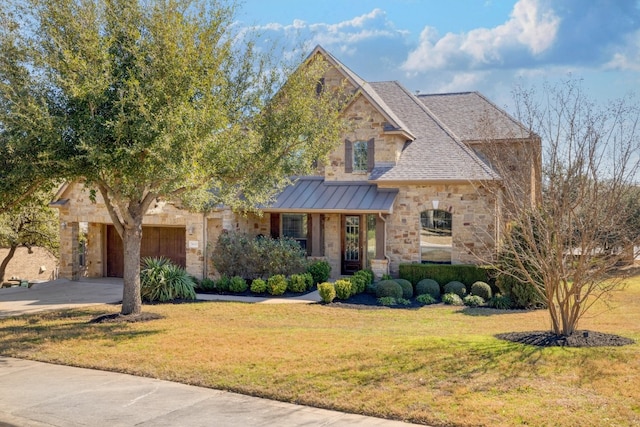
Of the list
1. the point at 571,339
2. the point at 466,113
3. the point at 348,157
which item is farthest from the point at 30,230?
the point at 571,339

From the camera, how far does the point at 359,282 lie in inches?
741

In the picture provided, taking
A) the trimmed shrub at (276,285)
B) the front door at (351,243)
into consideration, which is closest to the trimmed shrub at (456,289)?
the front door at (351,243)

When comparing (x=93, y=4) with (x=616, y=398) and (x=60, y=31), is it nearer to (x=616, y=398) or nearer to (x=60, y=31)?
(x=60, y=31)

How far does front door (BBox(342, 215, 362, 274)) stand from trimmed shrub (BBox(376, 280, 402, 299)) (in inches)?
144

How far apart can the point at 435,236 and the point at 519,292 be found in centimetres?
434

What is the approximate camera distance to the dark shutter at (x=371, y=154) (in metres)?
→ 21.8

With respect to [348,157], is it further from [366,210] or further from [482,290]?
[482,290]

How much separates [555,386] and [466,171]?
13.1m

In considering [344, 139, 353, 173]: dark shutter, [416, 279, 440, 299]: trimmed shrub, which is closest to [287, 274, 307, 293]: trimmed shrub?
[416, 279, 440, 299]: trimmed shrub

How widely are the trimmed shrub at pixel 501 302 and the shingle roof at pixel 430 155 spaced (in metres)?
3.66

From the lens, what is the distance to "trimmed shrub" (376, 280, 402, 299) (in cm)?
1800

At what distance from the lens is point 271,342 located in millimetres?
10680

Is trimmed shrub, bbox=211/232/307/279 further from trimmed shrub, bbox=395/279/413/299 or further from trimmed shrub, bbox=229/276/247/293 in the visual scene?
trimmed shrub, bbox=395/279/413/299

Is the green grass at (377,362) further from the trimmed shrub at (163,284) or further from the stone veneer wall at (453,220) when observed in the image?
the stone veneer wall at (453,220)
